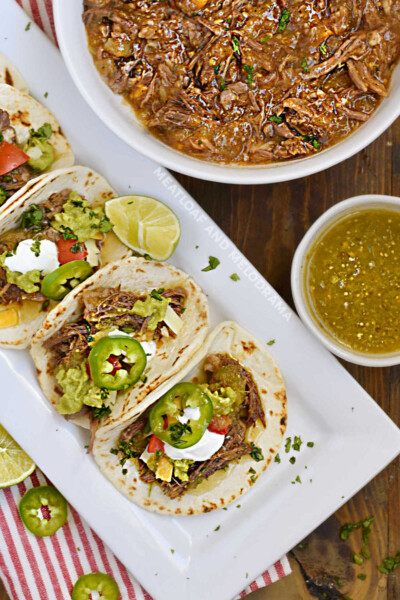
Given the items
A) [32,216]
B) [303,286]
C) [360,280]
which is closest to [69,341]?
[32,216]

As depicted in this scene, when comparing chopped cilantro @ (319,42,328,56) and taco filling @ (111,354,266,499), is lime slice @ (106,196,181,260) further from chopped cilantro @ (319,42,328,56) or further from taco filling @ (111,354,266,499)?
chopped cilantro @ (319,42,328,56)

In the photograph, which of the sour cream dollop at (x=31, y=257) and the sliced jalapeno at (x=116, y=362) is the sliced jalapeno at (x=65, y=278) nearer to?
the sour cream dollop at (x=31, y=257)

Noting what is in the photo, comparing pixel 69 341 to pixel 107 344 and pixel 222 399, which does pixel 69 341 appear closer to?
pixel 107 344

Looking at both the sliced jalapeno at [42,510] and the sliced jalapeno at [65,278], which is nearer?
the sliced jalapeno at [65,278]

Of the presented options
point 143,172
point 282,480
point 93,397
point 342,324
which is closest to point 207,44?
point 143,172

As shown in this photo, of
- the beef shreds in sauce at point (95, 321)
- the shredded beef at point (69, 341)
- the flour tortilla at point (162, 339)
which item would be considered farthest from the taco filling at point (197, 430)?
the shredded beef at point (69, 341)

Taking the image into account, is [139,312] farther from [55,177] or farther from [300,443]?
[300,443]
